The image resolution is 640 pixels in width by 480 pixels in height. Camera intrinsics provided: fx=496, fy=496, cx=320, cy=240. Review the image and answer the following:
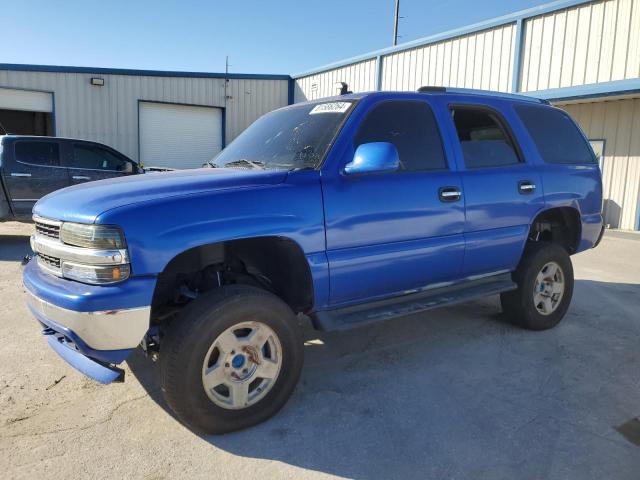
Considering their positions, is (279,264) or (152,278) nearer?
(152,278)

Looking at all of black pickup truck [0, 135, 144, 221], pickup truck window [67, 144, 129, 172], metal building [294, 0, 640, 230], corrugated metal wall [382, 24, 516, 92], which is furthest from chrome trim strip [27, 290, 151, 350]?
corrugated metal wall [382, 24, 516, 92]

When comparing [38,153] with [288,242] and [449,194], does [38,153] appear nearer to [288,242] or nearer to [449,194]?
[288,242]

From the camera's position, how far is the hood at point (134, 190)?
273 cm

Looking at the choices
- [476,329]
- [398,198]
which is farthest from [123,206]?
[476,329]

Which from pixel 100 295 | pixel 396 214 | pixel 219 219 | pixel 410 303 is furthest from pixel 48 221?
pixel 410 303

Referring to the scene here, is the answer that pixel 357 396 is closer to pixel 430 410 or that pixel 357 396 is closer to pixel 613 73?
pixel 430 410

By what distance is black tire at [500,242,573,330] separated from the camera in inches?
182

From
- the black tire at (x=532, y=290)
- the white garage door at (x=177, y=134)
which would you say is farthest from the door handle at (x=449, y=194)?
the white garage door at (x=177, y=134)

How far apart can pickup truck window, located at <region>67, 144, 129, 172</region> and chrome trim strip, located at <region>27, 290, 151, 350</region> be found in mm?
7956

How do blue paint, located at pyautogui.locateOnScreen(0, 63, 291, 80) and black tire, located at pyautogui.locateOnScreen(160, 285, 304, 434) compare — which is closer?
black tire, located at pyautogui.locateOnScreen(160, 285, 304, 434)

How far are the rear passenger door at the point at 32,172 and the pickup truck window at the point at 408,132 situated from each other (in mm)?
7586

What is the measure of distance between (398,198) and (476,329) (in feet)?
6.64

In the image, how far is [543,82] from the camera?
40.4ft

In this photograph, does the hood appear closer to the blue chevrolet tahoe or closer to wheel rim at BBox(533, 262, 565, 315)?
the blue chevrolet tahoe
